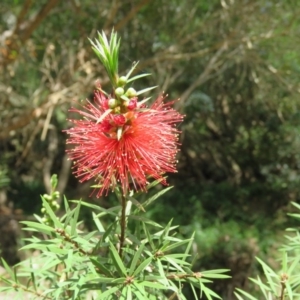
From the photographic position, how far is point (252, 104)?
3.82m

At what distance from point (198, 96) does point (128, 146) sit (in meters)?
2.94

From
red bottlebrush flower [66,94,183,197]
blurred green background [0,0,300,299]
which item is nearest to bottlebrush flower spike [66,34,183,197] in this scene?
red bottlebrush flower [66,94,183,197]

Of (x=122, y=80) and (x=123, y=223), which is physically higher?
(x=122, y=80)

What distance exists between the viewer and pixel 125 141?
0.56 metres

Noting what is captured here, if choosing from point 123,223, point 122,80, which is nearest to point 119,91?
point 122,80

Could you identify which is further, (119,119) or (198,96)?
→ (198,96)

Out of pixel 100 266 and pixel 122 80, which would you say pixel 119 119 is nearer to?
pixel 122 80

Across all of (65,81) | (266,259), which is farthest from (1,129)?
(266,259)

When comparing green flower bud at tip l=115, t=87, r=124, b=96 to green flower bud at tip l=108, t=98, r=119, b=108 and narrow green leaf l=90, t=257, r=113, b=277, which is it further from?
narrow green leaf l=90, t=257, r=113, b=277

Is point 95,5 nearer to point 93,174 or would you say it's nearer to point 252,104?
point 252,104

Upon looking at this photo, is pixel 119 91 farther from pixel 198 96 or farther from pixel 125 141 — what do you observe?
pixel 198 96

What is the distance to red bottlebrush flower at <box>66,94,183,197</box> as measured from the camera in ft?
1.81

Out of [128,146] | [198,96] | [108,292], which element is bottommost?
[198,96]

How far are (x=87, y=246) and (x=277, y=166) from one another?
3.50m
